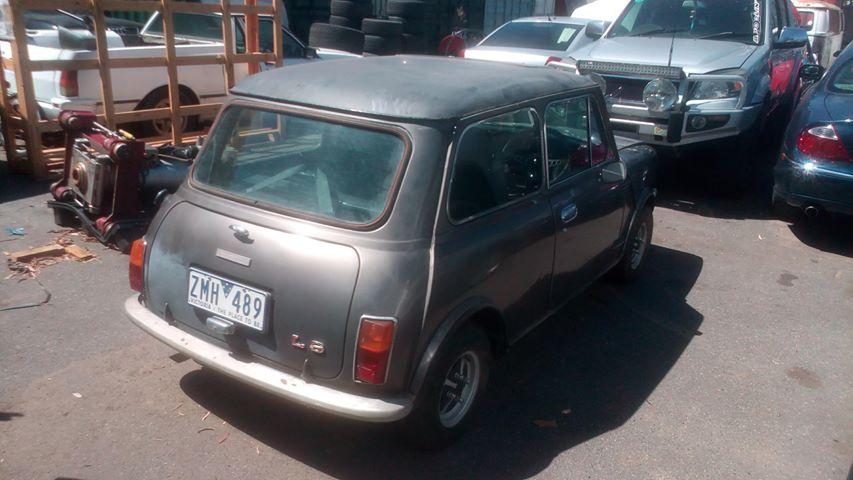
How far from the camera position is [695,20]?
312 inches

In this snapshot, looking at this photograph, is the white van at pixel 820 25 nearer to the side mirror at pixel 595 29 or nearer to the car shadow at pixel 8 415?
the side mirror at pixel 595 29

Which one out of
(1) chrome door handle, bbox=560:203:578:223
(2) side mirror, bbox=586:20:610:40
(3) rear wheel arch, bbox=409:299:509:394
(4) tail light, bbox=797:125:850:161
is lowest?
(3) rear wheel arch, bbox=409:299:509:394

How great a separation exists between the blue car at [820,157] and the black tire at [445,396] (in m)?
4.08

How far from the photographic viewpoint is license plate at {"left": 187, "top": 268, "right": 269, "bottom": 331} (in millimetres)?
3125

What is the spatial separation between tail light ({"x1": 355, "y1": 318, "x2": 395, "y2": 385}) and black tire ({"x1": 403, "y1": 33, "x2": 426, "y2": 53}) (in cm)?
1213

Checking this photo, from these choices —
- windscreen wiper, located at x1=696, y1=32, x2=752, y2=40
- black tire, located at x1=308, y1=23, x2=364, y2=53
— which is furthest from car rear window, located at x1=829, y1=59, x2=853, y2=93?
black tire, located at x1=308, y1=23, x2=364, y2=53

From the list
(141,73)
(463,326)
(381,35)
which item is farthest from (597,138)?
(381,35)

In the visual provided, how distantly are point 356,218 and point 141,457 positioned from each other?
144cm

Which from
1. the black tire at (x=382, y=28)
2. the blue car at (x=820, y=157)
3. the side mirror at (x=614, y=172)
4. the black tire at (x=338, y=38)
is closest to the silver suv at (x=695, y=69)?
the blue car at (x=820, y=157)

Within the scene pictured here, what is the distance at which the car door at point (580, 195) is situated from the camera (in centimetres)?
Result: 405

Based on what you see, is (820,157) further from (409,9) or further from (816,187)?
(409,9)

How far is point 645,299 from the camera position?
5.32 metres

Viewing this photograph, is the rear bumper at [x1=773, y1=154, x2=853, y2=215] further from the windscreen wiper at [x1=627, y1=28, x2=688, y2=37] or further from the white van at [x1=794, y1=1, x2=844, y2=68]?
the white van at [x1=794, y1=1, x2=844, y2=68]

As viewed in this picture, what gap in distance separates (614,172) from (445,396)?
2017mm
